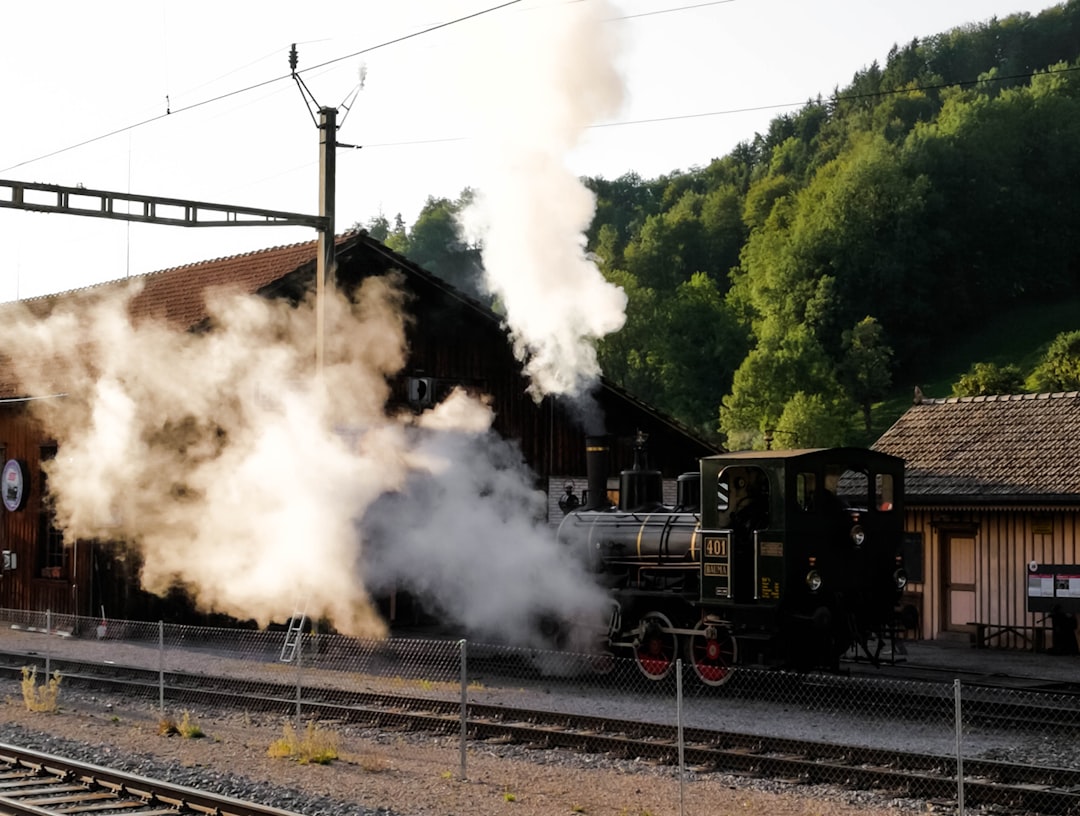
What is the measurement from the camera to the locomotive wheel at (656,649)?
17672 mm

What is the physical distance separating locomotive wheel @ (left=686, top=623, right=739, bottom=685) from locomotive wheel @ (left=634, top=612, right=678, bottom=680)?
35cm

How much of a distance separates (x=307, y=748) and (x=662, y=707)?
5.08 meters

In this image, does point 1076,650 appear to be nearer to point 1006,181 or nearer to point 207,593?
point 207,593

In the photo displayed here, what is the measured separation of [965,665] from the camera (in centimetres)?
1980

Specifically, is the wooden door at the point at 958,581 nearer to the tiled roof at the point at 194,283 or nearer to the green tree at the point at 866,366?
the tiled roof at the point at 194,283

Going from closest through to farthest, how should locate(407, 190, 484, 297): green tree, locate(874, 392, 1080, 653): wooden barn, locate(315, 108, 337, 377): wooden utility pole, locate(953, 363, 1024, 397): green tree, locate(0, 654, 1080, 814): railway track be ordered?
locate(0, 654, 1080, 814): railway track
locate(315, 108, 337, 377): wooden utility pole
locate(874, 392, 1080, 653): wooden barn
locate(953, 363, 1024, 397): green tree
locate(407, 190, 484, 297): green tree

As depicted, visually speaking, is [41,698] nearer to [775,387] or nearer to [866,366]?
[775,387]

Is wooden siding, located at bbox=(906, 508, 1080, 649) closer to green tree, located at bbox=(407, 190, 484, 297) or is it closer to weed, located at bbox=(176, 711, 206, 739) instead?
weed, located at bbox=(176, 711, 206, 739)

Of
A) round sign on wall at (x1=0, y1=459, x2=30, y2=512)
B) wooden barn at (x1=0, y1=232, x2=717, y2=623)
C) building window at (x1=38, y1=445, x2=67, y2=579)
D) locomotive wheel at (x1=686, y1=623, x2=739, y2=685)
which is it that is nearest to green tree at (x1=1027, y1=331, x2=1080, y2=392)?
wooden barn at (x1=0, y1=232, x2=717, y2=623)

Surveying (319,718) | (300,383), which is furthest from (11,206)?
(319,718)

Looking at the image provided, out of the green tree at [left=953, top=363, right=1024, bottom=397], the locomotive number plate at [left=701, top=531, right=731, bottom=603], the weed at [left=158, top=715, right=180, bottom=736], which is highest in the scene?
the green tree at [left=953, top=363, right=1024, bottom=397]

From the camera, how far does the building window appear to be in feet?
87.6

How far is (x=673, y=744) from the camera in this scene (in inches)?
509

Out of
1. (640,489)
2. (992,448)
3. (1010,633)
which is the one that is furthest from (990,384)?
(640,489)
